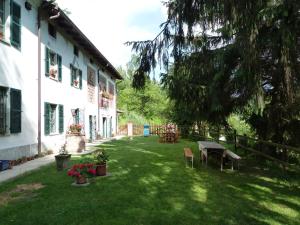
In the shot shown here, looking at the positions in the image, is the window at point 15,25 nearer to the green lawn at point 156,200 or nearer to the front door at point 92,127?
the green lawn at point 156,200

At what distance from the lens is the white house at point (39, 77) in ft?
34.6

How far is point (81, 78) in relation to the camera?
64.7 feet

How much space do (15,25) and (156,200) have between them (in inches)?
321

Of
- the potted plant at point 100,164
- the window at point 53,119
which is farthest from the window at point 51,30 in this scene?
the potted plant at point 100,164

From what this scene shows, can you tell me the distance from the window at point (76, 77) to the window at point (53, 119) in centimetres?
259

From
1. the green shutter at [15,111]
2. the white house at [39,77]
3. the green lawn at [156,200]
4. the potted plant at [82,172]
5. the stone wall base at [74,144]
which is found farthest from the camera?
the stone wall base at [74,144]

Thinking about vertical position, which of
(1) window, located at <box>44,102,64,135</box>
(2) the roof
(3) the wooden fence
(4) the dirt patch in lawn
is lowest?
(4) the dirt patch in lawn

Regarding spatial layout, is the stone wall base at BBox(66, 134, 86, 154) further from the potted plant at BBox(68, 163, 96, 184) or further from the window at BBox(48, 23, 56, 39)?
the potted plant at BBox(68, 163, 96, 184)

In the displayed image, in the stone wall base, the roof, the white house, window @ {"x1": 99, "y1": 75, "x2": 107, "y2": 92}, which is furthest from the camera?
window @ {"x1": 99, "y1": 75, "x2": 107, "y2": 92}

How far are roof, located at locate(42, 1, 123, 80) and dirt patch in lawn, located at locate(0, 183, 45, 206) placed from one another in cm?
851

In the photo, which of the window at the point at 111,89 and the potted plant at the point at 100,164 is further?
the window at the point at 111,89

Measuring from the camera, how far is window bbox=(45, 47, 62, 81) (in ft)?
46.0

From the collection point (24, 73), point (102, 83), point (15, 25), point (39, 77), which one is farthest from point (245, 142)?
point (102, 83)

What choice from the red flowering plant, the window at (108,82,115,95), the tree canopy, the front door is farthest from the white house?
the window at (108,82,115,95)
